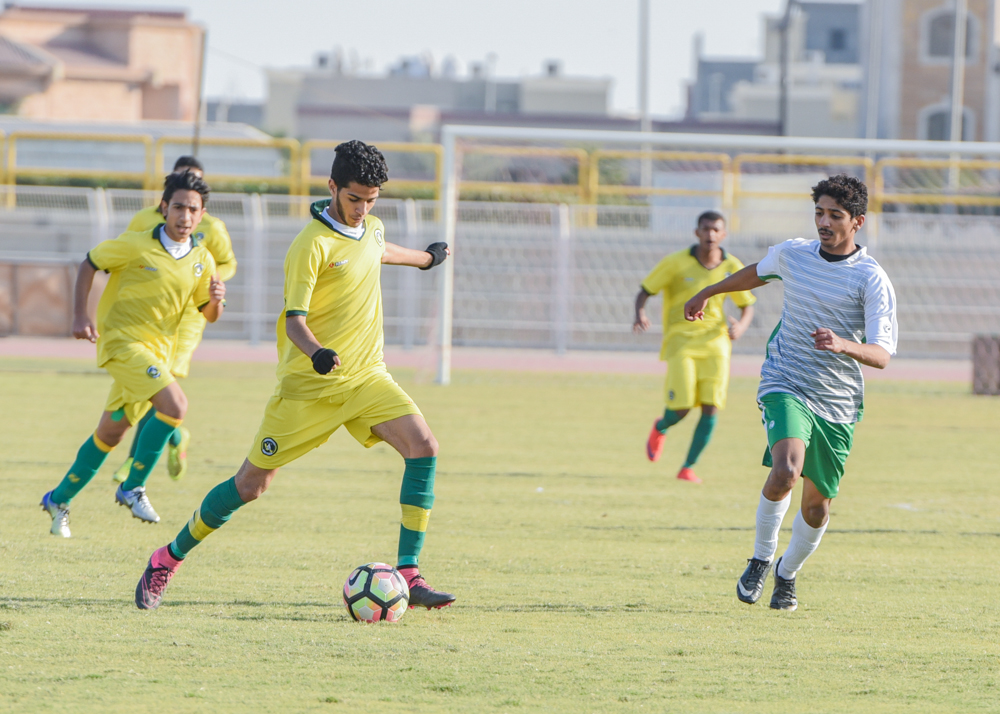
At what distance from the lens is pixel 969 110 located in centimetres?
4316

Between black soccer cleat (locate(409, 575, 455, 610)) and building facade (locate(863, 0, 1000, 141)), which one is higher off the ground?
building facade (locate(863, 0, 1000, 141))

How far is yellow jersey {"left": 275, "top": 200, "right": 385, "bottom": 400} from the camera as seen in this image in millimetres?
4898

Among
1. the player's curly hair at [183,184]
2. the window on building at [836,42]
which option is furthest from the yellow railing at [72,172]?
the window on building at [836,42]

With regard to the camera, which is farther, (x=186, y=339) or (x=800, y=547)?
→ (x=186, y=339)

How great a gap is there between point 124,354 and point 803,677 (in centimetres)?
391

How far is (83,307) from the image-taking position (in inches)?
249

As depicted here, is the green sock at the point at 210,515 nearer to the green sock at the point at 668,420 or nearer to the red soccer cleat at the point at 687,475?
the red soccer cleat at the point at 687,475

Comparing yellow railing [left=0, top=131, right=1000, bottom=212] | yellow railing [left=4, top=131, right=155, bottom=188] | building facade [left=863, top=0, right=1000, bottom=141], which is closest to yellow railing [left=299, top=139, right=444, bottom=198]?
yellow railing [left=0, top=131, right=1000, bottom=212]

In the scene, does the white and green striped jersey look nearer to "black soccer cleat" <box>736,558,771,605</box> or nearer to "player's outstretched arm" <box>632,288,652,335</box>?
"black soccer cleat" <box>736,558,771,605</box>

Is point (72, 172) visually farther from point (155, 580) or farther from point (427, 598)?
point (427, 598)

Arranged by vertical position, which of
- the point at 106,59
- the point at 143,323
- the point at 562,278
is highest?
the point at 106,59

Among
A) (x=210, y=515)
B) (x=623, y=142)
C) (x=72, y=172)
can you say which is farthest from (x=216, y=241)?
(x=72, y=172)

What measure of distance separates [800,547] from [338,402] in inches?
79.4

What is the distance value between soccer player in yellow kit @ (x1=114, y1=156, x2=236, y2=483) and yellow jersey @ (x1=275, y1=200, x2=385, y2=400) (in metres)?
2.07
